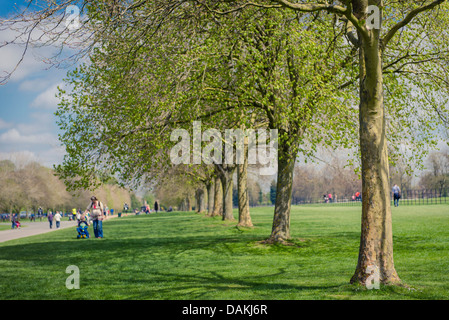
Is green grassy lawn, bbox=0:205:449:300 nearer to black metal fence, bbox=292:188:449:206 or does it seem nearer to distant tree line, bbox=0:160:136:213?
black metal fence, bbox=292:188:449:206

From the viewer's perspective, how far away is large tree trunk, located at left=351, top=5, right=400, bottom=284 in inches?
354

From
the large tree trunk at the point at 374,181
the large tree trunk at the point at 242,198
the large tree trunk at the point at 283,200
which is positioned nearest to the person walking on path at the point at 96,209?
the large tree trunk at the point at 242,198

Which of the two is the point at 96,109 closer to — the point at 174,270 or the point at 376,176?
the point at 174,270

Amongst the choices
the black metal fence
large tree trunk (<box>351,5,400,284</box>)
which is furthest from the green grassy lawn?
the black metal fence

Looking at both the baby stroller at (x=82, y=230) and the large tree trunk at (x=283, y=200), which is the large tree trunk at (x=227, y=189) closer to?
the baby stroller at (x=82, y=230)

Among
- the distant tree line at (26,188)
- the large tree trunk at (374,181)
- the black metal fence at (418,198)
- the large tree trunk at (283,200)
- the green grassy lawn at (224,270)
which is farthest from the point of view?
the distant tree line at (26,188)

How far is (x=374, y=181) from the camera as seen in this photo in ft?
30.0

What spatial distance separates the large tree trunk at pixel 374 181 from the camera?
8992 mm

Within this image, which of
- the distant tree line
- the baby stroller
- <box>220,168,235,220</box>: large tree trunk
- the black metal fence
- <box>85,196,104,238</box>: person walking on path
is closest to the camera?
<box>85,196,104,238</box>: person walking on path

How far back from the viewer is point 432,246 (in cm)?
1581

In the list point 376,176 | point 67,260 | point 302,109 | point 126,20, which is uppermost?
point 126,20

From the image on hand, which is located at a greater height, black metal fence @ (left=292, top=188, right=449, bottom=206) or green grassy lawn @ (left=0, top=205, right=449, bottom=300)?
black metal fence @ (left=292, top=188, right=449, bottom=206)

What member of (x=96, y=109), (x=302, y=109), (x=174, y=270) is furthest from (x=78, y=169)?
(x=302, y=109)

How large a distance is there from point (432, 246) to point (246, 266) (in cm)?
627
